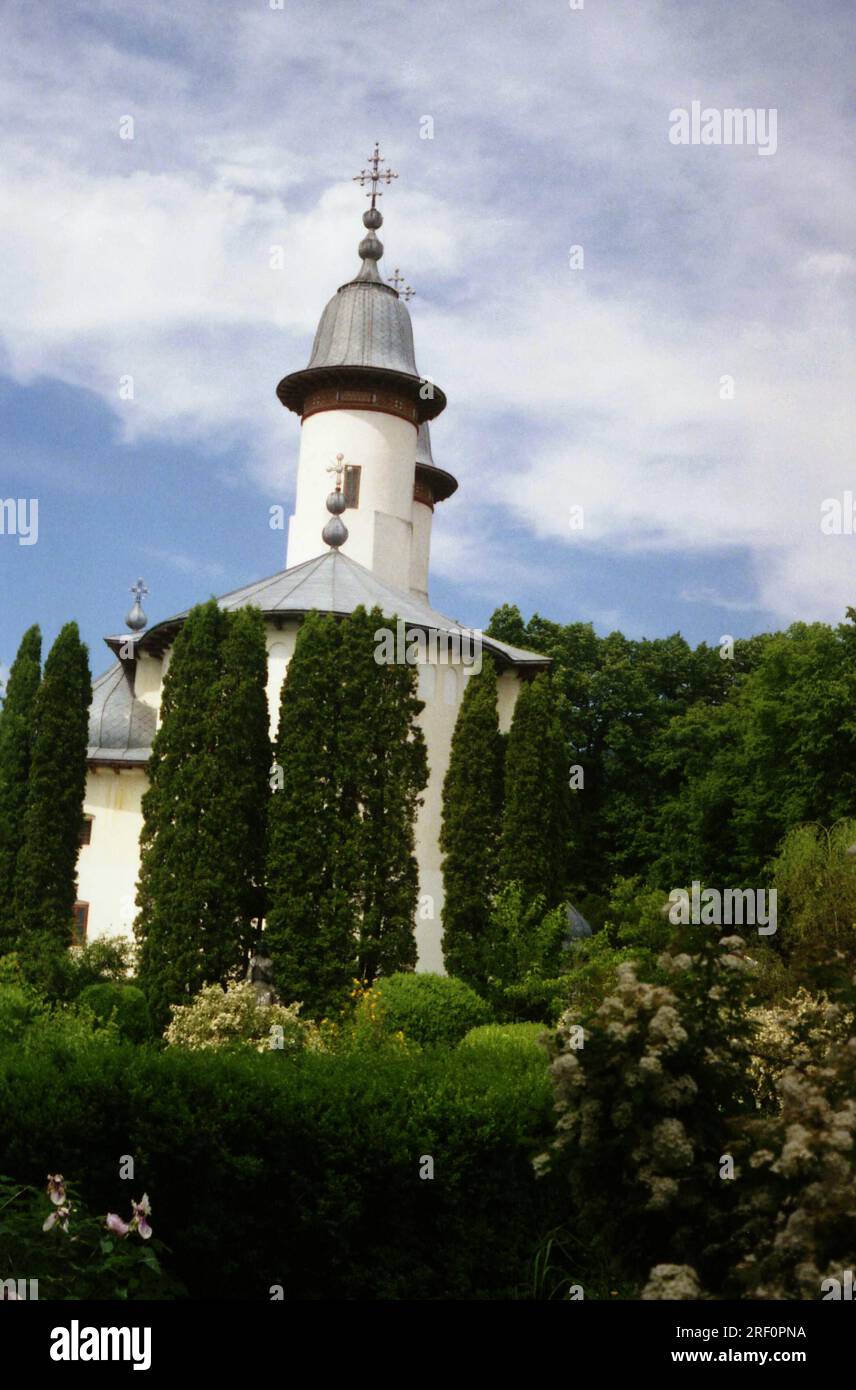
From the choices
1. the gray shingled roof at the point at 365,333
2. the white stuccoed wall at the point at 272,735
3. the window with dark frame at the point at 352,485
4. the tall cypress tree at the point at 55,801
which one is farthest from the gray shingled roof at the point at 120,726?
the gray shingled roof at the point at 365,333

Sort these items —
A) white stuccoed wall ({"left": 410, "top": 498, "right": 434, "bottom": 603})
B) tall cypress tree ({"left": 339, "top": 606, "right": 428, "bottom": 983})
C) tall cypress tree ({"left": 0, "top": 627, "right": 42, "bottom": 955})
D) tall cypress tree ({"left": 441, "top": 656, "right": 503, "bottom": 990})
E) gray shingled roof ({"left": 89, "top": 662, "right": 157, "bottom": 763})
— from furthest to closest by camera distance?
1. white stuccoed wall ({"left": 410, "top": 498, "right": 434, "bottom": 603})
2. gray shingled roof ({"left": 89, "top": 662, "right": 157, "bottom": 763})
3. tall cypress tree ({"left": 441, "top": 656, "right": 503, "bottom": 990})
4. tall cypress tree ({"left": 0, "top": 627, "right": 42, "bottom": 955})
5. tall cypress tree ({"left": 339, "top": 606, "right": 428, "bottom": 983})

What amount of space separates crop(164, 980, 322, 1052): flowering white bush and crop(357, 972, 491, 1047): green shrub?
0.97m

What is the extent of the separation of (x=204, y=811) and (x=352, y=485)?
1660 cm

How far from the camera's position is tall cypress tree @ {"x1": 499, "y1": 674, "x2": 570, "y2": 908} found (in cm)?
2564

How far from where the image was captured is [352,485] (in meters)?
38.3

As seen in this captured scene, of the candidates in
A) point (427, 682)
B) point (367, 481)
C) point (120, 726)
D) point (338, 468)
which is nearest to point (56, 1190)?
point (427, 682)

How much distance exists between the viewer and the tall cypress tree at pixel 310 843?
22.8 meters

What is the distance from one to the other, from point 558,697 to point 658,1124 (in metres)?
34.0

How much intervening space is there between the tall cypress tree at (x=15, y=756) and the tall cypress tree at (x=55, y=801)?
0.65 feet

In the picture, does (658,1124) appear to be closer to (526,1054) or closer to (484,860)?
(526,1054)

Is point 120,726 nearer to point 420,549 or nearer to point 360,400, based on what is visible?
point 360,400

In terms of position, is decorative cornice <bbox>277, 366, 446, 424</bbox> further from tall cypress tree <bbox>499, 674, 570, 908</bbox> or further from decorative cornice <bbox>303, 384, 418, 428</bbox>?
tall cypress tree <bbox>499, 674, 570, 908</bbox>

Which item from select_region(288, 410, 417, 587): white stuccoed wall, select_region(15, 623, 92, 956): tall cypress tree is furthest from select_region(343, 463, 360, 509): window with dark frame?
select_region(15, 623, 92, 956): tall cypress tree
